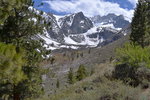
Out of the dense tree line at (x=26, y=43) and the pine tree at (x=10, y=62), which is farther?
the dense tree line at (x=26, y=43)

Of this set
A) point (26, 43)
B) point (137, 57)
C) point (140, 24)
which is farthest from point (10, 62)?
point (140, 24)

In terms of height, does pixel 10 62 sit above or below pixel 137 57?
above

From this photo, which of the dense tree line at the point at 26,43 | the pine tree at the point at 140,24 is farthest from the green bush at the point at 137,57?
the pine tree at the point at 140,24

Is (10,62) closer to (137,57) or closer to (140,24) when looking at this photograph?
(137,57)

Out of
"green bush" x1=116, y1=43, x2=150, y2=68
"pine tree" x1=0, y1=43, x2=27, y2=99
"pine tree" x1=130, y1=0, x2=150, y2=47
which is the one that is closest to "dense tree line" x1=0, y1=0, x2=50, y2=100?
"green bush" x1=116, y1=43, x2=150, y2=68

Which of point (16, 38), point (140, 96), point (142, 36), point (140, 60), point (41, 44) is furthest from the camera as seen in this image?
point (142, 36)

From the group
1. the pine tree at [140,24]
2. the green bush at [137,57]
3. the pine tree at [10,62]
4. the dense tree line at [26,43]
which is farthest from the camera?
the pine tree at [140,24]

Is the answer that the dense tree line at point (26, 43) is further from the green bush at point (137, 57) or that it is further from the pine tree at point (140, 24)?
the pine tree at point (140, 24)

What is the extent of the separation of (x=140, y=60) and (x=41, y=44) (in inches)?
234

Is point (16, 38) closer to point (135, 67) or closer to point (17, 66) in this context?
point (135, 67)

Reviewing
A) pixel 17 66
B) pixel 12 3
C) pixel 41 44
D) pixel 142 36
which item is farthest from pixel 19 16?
pixel 142 36

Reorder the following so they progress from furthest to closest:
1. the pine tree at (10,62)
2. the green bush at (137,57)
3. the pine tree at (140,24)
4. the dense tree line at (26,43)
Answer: the pine tree at (140,24), the dense tree line at (26,43), the green bush at (137,57), the pine tree at (10,62)

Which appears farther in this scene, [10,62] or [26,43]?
[26,43]

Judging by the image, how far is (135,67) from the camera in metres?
13.5
